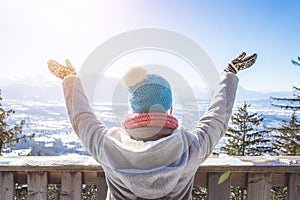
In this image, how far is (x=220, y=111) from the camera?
110 cm

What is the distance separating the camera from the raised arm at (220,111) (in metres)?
1.05

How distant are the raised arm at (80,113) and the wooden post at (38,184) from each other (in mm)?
311

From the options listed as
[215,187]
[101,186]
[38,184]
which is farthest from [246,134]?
[38,184]

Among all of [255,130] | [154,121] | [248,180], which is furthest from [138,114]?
[255,130]

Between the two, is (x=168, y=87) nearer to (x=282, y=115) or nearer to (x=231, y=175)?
(x=231, y=175)

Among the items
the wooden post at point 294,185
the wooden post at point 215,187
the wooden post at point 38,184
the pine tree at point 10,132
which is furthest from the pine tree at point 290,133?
the wooden post at point 38,184

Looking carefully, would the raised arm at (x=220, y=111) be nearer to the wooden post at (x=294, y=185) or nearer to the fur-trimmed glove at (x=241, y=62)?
the fur-trimmed glove at (x=241, y=62)

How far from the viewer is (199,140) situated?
1.02m

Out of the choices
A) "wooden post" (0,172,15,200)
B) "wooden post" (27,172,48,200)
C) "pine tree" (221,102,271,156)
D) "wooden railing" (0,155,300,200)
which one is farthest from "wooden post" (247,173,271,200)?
"pine tree" (221,102,271,156)

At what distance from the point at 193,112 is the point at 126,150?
28 centimetres

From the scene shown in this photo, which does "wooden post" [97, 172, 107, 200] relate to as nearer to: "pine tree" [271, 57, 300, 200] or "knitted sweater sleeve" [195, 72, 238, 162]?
"knitted sweater sleeve" [195, 72, 238, 162]

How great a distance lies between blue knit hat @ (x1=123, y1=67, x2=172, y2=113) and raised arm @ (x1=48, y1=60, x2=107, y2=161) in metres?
0.16

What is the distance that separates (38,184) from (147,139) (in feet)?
1.89

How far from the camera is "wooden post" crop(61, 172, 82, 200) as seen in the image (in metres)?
1.25
